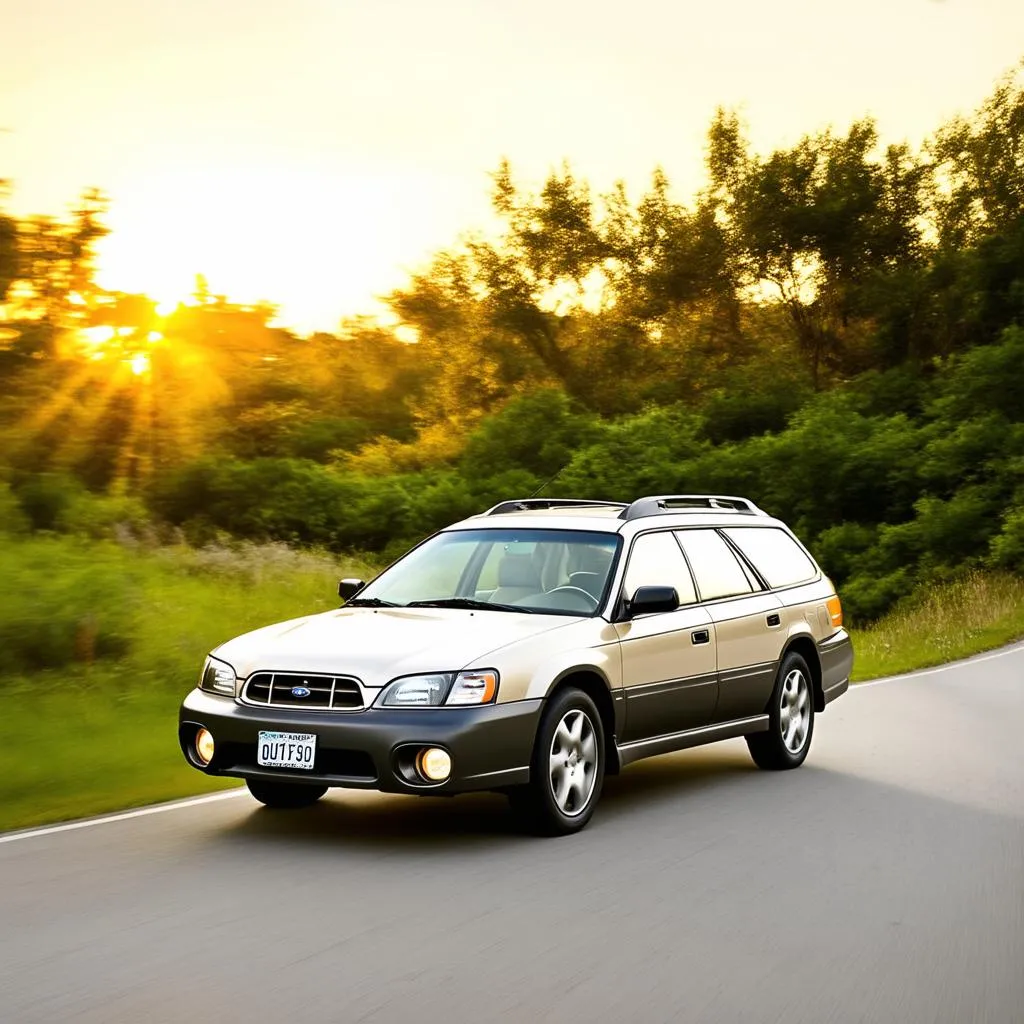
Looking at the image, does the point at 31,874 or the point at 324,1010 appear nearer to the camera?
the point at 324,1010

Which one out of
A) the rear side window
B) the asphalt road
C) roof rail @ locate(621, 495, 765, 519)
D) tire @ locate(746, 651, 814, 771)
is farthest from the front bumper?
the rear side window

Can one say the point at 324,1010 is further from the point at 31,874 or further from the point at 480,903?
the point at 31,874

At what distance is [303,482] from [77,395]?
1451 cm

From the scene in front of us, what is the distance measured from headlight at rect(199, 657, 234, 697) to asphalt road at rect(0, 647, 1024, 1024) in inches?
28.4

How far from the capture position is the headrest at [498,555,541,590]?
9578 mm

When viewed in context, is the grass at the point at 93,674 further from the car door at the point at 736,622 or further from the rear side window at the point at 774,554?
the rear side window at the point at 774,554

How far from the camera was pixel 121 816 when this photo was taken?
878 centimetres

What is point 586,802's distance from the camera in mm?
8570

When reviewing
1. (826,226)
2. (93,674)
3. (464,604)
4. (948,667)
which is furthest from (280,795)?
(826,226)

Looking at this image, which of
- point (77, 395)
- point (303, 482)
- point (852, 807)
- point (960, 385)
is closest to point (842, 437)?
point (960, 385)

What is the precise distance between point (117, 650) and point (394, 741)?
861 centimetres

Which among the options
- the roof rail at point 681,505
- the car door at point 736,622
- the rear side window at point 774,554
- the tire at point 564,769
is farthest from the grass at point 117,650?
the rear side window at point 774,554

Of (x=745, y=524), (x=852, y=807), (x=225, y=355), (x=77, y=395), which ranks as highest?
(x=225, y=355)

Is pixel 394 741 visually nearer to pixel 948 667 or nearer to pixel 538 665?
pixel 538 665
